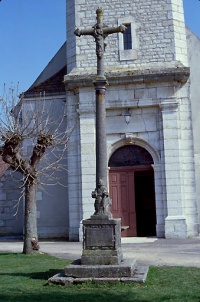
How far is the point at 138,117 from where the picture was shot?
1399 cm

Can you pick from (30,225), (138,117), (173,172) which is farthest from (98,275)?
(138,117)

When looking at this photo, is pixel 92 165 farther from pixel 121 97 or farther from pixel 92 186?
pixel 121 97

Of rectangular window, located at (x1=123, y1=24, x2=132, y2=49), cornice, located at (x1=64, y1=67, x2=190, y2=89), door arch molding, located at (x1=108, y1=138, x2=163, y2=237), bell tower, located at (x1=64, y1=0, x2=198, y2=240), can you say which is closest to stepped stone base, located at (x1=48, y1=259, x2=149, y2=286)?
bell tower, located at (x1=64, y1=0, x2=198, y2=240)

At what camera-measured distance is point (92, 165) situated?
1362 centimetres

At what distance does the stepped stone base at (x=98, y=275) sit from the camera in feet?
20.6

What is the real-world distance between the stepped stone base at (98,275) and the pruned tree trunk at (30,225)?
12.1 feet

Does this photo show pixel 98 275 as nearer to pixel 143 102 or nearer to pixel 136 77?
pixel 143 102

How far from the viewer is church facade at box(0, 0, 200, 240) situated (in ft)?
44.2

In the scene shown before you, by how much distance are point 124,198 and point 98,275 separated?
767 centimetres

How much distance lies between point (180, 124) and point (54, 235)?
5.86 metres

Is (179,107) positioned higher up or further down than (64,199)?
higher up

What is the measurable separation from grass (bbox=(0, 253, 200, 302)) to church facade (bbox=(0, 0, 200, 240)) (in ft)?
19.9

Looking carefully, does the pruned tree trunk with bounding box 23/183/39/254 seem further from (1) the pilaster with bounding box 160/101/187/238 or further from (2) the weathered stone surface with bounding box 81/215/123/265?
(1) the pilaster with bounding box 160/101/187/238

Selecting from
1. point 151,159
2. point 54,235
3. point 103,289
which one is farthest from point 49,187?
point 103,289
